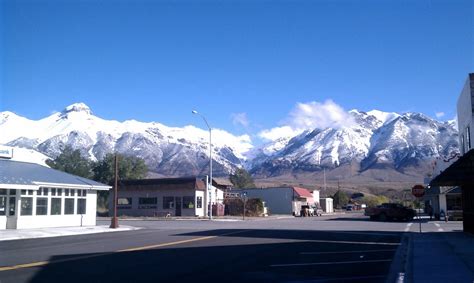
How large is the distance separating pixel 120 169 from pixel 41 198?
171 ft

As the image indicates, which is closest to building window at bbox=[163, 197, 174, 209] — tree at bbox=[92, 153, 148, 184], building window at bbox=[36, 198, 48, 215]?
tree at bbox=[92, 153, 148, 184]

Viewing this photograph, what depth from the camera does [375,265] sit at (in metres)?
16.8

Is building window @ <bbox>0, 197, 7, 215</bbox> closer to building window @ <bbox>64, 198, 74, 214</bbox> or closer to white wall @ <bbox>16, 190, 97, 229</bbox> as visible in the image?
white wall @ <bbox>16, 190, 97, 229</bbox>

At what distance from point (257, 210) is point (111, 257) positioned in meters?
51.5

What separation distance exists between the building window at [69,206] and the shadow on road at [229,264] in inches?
742

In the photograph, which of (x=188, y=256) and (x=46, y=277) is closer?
(x=46, y=277)

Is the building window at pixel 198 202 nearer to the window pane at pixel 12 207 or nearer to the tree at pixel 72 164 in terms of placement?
the tree at pixel 72 164

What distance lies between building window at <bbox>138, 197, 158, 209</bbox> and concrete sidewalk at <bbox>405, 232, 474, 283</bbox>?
49235mm

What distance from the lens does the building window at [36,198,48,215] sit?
3644 centimetres

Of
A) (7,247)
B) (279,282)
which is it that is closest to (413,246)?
(279,282)

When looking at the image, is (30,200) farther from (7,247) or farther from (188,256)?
(188,256)

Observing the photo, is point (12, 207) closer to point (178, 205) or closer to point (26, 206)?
point (26, 206)

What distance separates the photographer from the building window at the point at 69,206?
129 ft

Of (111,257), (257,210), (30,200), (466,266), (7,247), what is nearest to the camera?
(466,266)
